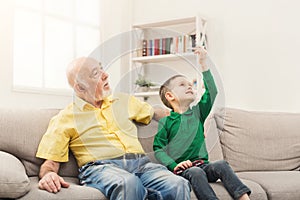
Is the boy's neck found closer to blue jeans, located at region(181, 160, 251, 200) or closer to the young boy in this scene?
the young boy

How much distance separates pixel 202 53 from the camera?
7.56 feet

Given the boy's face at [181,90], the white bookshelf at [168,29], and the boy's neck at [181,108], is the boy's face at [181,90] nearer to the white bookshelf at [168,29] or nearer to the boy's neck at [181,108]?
the boy's neck at [181,108]

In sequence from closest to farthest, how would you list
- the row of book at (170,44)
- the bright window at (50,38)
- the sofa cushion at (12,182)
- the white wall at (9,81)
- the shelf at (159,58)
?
1. the sofa cushion at (12,182)
2. the white wall at (9,81)
3. the bright window at (50,38)
4. the shelf at (159,58)
5. the row of book at (170,44)

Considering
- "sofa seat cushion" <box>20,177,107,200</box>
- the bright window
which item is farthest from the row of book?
"sofa seat cushion" <box>20,177,107,200</box>

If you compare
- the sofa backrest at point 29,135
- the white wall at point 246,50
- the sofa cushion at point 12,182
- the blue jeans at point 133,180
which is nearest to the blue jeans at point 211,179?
the blue jeans at point 133,180

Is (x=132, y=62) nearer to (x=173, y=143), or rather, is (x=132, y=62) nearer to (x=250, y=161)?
(x=250, y=161)

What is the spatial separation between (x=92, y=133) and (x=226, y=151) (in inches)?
37.5

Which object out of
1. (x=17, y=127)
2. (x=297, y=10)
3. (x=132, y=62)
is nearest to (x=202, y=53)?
(x=17, y=127)

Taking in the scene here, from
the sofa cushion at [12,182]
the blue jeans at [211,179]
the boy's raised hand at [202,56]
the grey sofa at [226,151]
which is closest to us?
the sofa cushion at [12,182]

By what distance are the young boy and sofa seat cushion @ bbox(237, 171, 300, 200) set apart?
26cm

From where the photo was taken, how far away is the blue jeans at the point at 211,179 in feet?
6.82

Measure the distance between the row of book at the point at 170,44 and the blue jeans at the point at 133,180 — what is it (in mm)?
2370

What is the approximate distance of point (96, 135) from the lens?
7.21 ft

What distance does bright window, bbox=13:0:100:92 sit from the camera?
4.11 m
